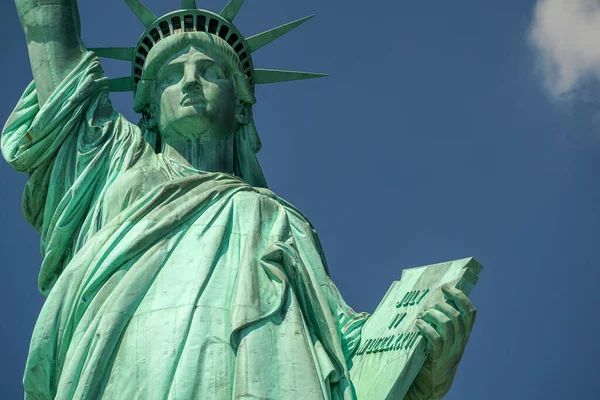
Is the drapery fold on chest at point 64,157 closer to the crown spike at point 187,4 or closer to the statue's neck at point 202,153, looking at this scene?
the statue's neck at point 202,153

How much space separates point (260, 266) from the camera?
14266 mm

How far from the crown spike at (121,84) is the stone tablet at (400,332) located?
451 centimetres

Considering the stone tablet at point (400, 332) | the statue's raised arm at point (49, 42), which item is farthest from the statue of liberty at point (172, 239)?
the stone tablet at point (400, 332)

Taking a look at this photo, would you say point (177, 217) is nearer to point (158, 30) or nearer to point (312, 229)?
point (312, 229)

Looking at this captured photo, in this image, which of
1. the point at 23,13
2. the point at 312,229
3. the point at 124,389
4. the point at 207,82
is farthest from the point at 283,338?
the point at 23,13

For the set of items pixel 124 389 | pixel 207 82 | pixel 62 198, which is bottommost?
pixel 124 389

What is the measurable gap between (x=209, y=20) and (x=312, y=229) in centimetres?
272

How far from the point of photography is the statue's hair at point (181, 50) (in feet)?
54.1

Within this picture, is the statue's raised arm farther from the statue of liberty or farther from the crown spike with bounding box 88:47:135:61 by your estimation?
the crown spike with bounding box 88:47:135:61

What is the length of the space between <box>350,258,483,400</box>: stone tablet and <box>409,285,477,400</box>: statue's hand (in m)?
0.08

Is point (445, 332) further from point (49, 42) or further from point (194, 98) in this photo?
point (49, 42)

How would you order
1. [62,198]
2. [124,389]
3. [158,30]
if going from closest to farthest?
1. [124,389]
2. [62,198]
3. [158,30]

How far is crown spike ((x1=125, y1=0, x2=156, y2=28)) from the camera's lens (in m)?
17.1

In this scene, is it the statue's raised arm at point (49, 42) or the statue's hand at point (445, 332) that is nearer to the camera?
the statue's hand at point (445, 332)
